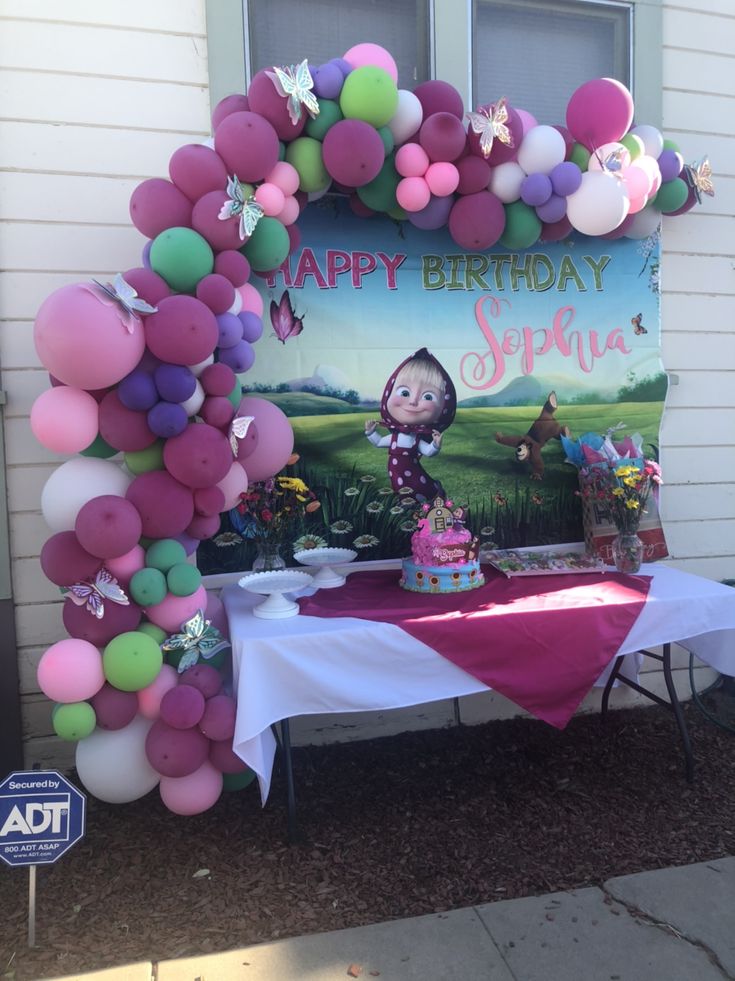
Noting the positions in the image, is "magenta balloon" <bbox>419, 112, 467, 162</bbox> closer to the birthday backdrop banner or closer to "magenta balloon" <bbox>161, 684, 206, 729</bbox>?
the birthday backdrop banner

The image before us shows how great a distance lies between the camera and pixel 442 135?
2.82 meters

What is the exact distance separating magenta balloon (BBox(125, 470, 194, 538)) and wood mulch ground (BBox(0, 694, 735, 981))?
1.20m

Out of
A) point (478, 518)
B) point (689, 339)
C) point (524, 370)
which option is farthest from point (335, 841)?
point (689, 339)

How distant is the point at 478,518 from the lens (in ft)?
11.8

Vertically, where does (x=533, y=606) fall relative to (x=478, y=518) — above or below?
below

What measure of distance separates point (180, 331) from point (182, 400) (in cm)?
23

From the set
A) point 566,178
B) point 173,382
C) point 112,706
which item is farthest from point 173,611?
point 566,178

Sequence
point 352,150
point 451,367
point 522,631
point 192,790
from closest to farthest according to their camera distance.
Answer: point 192,790 < point 352,150 < point 522,631 < point 451,367

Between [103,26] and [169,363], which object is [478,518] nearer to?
[169,363]

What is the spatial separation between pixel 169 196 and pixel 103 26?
1.09 metres

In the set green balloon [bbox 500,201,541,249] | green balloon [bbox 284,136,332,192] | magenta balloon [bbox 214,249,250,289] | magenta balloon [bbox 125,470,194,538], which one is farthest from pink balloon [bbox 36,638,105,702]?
green balloon [bbox 500,201,541,249]

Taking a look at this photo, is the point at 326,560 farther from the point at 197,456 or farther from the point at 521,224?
the point at 521,224

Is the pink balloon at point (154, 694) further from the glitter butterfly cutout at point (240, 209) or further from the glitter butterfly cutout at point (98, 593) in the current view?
the glitter butterfly cutout at point (240, 209)

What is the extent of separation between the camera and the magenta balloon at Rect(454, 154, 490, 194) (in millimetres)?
2941
